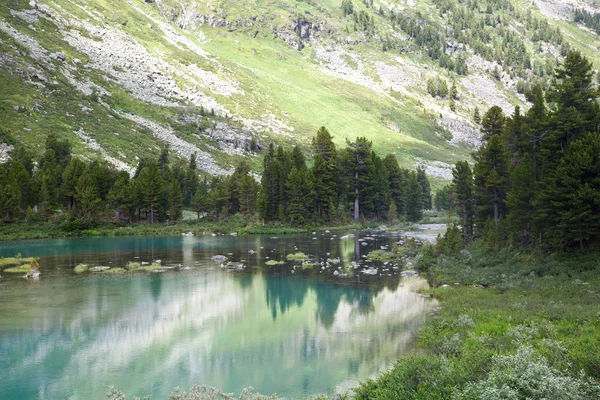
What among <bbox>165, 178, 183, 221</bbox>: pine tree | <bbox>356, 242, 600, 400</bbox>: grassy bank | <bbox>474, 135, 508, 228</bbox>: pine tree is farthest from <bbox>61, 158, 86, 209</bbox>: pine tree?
<bbox>474, 135, 508, 228</bbox>: pine tree

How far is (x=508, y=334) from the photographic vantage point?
17594 mm

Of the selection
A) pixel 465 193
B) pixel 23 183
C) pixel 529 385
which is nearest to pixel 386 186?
pixel 465 193

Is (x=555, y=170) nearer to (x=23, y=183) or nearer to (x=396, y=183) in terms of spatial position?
(x=396, y=183)

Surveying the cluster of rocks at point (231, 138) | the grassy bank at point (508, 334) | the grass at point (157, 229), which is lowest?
the grassy bank at point (508, 334)

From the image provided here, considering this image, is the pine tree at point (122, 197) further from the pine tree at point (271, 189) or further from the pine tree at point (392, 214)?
the pine tree at point (392, 214)

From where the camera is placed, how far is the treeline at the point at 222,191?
86312mm

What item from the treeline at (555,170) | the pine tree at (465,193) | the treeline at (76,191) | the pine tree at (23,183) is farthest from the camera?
the treeline at (76,191)

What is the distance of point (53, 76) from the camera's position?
476 feet

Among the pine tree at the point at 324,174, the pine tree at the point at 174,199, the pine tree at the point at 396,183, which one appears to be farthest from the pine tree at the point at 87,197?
the pine tree at the point at 396,183

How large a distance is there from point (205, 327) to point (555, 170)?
27.5 meters

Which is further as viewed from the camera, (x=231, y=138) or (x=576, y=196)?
(x=231, y=138)

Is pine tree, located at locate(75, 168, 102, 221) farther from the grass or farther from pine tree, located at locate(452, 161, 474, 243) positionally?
pine tree, located at locate(452, 161, 474, 243)

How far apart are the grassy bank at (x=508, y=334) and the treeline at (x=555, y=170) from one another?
6.48 ft

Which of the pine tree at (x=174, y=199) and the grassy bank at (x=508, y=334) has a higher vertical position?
the pine tree at (x=174, y=199)
